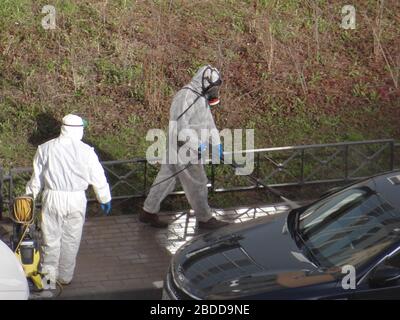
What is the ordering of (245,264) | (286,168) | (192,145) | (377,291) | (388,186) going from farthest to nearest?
(286,168) → (192,145) → (388,186) → (245,264) → (377,291)

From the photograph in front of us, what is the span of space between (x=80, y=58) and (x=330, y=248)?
6221 mm

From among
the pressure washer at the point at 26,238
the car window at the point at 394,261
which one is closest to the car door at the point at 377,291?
the car window at the point at 394,261

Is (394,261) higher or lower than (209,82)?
lower

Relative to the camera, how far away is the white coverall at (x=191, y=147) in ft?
34.5

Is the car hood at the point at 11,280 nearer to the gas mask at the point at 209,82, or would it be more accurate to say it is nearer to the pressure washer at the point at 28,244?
the pressure washer at the point at 28,244

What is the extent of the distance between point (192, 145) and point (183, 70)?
3.13m

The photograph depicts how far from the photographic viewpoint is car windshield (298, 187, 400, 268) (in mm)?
7812

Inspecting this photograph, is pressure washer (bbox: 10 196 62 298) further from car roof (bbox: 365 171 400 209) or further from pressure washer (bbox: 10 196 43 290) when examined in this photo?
car roof (bbox: 365 171 400 209)

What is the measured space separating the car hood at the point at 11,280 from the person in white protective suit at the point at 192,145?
2.88m

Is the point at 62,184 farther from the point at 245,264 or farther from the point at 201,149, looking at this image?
the point at 245,264

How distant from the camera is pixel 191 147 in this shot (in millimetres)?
10562

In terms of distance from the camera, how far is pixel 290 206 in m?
11.5

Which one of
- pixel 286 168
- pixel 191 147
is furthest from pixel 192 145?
pixel 286 168
